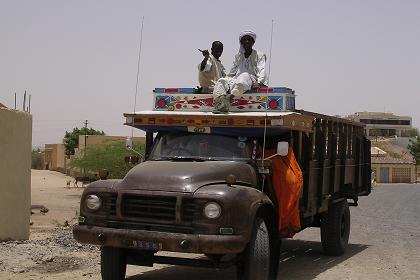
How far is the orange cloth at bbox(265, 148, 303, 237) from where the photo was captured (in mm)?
7996

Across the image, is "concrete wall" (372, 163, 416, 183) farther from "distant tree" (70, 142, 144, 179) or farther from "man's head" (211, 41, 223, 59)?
"man's head" (211, 41, 223, 59)

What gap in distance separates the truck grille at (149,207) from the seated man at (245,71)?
7.61 feet

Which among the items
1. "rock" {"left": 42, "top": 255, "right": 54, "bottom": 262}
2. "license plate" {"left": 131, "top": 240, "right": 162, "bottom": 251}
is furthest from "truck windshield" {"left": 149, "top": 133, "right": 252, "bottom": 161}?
"rock" {"left": 42, "top": 255, "right": 54, "bottom": 262}

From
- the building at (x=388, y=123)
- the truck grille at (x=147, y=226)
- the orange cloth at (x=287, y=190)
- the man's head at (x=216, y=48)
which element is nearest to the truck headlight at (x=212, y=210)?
the truck grille at (x=147, y=226)

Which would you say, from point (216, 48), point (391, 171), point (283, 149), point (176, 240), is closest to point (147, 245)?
point (176, 240)

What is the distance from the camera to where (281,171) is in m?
8.12

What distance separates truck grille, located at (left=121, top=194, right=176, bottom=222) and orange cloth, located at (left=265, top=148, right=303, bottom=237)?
6.43 ft

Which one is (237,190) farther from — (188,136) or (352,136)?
(352,136)

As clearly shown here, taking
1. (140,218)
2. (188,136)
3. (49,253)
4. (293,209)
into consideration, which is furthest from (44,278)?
(293,209)

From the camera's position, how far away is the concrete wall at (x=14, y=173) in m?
10.2

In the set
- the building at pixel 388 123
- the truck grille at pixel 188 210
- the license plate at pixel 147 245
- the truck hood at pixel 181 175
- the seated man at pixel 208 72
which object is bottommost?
the license plate at pixel 147 245

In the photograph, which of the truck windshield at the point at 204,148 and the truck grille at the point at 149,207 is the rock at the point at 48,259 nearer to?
the truck windshield at the point at 204,148

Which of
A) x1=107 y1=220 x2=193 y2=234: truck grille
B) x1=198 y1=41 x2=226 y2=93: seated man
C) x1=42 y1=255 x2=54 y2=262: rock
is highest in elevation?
x1=198 y1=41 x2=226 y2=93: seated man

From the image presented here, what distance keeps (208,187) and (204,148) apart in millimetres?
1309
